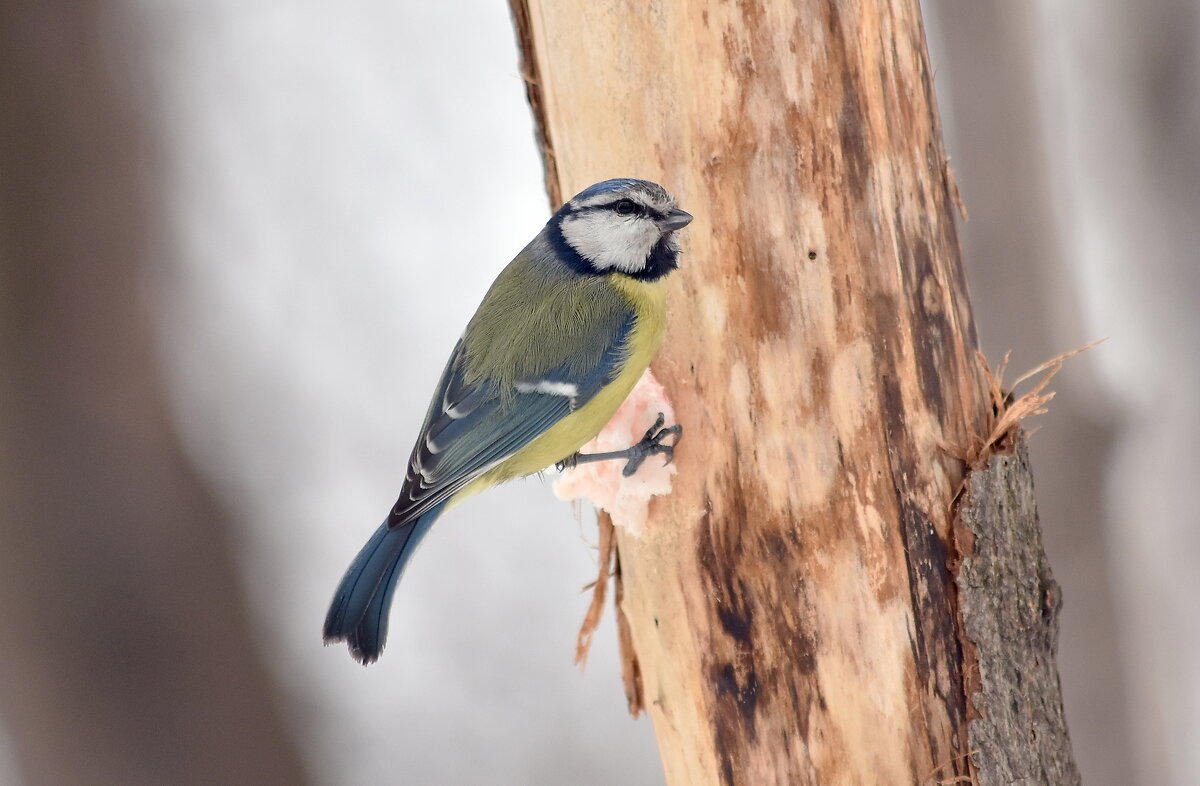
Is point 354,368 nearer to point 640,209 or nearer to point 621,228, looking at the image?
point 621,228

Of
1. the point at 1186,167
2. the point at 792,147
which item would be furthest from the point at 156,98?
the point at 1186,167

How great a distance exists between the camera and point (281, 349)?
355cm

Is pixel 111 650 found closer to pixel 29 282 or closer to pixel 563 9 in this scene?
pixel 29 282

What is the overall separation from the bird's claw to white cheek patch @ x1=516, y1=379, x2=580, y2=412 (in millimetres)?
156

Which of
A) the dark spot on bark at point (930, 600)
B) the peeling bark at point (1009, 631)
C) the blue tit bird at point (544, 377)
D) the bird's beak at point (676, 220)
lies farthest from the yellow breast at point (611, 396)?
the peeling bark at point (1009, 631)

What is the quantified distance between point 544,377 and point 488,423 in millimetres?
137

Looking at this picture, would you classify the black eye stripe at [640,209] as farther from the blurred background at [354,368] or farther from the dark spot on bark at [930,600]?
the blurred background at [354,368]

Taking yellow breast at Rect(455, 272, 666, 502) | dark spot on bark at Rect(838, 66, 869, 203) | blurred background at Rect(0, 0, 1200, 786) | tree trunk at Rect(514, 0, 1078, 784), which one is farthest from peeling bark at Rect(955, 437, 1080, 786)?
blurred background at Rect(0, 0, 1200, 786)

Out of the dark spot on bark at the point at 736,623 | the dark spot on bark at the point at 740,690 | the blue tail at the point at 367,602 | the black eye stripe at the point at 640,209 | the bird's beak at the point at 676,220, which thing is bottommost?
the dark spot on bark at the point at 740,690

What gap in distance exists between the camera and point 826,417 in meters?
1.65

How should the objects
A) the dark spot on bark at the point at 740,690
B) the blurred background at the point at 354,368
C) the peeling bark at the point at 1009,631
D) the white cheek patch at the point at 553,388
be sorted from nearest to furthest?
the peeling bark at the point at 1009,631 → the dark spot on bark at the point at 740,690 → the white cheek patch at the point at 553,388 → the blurred background at the point at 354,368

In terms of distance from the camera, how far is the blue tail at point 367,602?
5.69 ft

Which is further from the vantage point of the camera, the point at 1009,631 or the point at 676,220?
the point at 676,220

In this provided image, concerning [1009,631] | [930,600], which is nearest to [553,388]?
[930,600]
